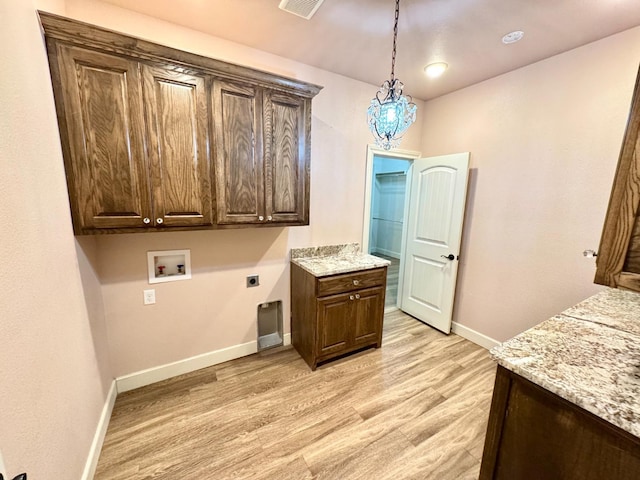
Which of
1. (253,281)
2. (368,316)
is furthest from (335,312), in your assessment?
(253,281)

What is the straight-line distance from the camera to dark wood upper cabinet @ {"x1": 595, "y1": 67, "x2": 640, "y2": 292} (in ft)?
2.25

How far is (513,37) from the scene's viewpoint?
1889 millimetres

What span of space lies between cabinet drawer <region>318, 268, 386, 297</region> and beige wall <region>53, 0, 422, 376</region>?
0.56 meters

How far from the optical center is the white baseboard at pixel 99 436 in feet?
4.61

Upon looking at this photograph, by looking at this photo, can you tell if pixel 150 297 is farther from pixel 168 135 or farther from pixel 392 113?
pixel 392 113

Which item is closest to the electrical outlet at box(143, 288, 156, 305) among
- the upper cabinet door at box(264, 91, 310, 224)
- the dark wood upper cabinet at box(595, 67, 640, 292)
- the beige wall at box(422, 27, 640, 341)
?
the upper cabinet door at box(264, 91, 310, 224)

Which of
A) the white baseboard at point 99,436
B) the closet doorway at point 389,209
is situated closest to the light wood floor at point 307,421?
the white baseboard at point 99,436

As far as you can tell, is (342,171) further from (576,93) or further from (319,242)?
(576,93)

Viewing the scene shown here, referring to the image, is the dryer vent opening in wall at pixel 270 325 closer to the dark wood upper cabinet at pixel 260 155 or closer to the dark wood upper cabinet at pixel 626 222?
the dark wood upper cabinet at pixel 260 155

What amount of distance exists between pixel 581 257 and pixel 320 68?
2.76m

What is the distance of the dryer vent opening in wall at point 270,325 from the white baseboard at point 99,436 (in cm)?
118

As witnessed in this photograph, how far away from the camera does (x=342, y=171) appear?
2764mm

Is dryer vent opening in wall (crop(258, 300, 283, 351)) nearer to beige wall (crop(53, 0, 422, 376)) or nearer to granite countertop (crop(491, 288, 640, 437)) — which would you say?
beige wall (crop(53, 0, 422, 376))

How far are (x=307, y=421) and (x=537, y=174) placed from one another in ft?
9.11
